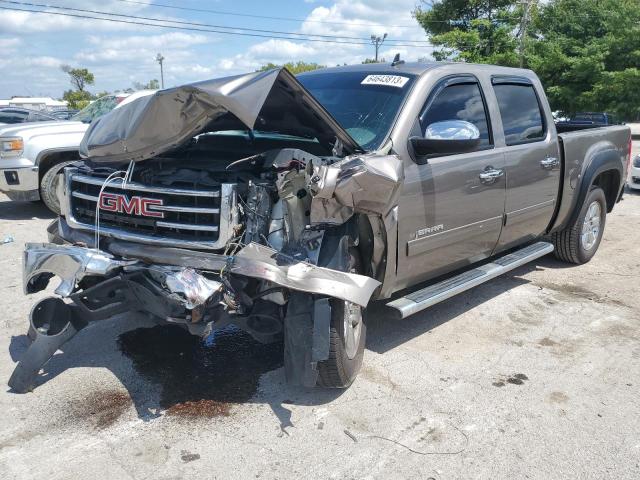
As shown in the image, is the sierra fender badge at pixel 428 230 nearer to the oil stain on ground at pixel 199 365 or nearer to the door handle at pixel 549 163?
the oil stain on ground at pixel 199 365

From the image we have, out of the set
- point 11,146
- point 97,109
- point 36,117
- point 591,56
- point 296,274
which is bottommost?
point 296,274

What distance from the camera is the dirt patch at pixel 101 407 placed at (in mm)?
3275

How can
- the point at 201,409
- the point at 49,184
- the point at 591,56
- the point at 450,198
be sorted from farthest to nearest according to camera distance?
1. the point at 591,56
2. the point at 49,184
3. the point at 450,198
4. the point at 201,409

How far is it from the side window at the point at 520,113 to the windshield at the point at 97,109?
6.92 meters

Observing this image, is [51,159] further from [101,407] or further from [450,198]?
[450,198]

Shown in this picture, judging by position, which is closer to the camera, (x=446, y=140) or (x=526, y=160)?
(x=446, y=140)

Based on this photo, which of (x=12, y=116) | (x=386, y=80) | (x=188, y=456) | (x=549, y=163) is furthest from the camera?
(x=12, y=116)

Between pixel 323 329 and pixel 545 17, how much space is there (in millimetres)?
30387

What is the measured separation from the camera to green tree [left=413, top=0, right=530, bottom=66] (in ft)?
86.6

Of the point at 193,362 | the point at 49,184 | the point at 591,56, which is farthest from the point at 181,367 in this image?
the point at 591,56

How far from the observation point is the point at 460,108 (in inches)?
175

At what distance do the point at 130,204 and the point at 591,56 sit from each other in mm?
26948

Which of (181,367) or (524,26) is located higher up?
(524,26)

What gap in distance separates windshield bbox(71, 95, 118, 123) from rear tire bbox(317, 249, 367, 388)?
7444mm
